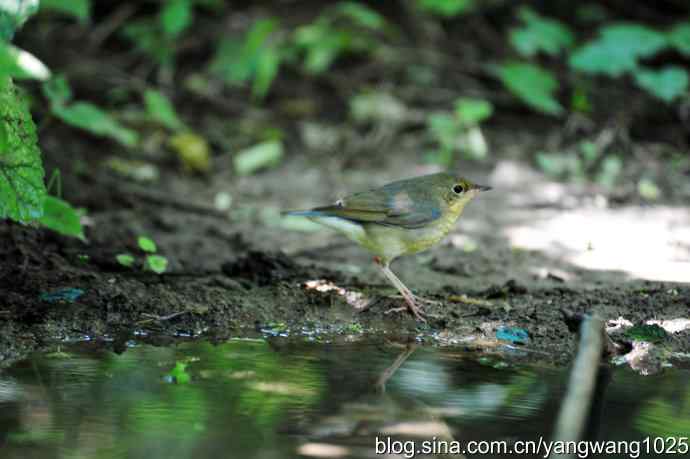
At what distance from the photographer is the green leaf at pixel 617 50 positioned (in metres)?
8.34

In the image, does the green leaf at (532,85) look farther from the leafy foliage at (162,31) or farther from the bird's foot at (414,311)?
the bird's foot at (414,311)

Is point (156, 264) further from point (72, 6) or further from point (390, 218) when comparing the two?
point (72, 6)

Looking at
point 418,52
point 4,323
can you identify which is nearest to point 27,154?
point 4,323

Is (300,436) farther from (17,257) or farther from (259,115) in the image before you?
(259,115)

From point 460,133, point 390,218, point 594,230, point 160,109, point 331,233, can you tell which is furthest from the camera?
point 460,133

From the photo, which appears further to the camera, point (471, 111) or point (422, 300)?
point (471, 111)

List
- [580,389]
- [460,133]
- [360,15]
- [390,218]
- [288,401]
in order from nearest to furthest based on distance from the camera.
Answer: [580,389] → [288,401] → [390,218] → [460,133] → [360,15]

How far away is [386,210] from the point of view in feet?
17.1

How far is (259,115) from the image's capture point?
930 cm

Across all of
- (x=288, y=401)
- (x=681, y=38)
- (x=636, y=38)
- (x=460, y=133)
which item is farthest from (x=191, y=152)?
(x=288, y=401)

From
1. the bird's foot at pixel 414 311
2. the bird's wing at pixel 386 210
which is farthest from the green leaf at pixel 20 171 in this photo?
the bird's foot at pixel 414 311

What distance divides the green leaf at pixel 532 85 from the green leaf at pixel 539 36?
0.18m

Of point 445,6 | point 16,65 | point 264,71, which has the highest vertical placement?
point 445,6

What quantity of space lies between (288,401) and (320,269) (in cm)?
230
